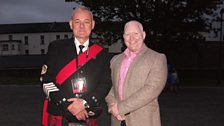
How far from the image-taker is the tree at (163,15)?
2273 centimetres

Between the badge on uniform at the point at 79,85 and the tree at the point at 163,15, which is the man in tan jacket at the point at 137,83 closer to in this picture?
the badge on uniform at the point at 79,85

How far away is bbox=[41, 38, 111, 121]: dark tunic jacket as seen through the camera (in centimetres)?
266

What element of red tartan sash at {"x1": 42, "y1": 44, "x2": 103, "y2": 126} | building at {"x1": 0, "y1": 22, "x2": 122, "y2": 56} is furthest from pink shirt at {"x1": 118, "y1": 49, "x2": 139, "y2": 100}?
building at {"x1": 0, "y1": 22, "x2": 122, "y2": 56}

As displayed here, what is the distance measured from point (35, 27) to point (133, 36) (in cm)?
7933

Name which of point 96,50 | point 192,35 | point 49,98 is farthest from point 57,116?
point 192,35

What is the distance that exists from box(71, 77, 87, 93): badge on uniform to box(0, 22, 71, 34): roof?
71114mm

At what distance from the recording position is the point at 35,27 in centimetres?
7862

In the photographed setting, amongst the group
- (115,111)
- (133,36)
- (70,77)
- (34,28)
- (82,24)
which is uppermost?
(82,24)

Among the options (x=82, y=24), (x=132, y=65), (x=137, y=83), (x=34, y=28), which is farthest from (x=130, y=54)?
(x=34, y=28)

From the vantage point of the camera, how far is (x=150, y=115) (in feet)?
9.32

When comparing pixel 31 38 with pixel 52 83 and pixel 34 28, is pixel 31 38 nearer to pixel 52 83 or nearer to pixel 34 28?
pixel 34 28

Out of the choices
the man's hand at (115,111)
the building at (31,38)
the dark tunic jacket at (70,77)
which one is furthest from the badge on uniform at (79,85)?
the building at (31,38)

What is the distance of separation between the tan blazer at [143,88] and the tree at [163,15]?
19769 millimetres

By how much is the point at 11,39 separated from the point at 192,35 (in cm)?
6418
